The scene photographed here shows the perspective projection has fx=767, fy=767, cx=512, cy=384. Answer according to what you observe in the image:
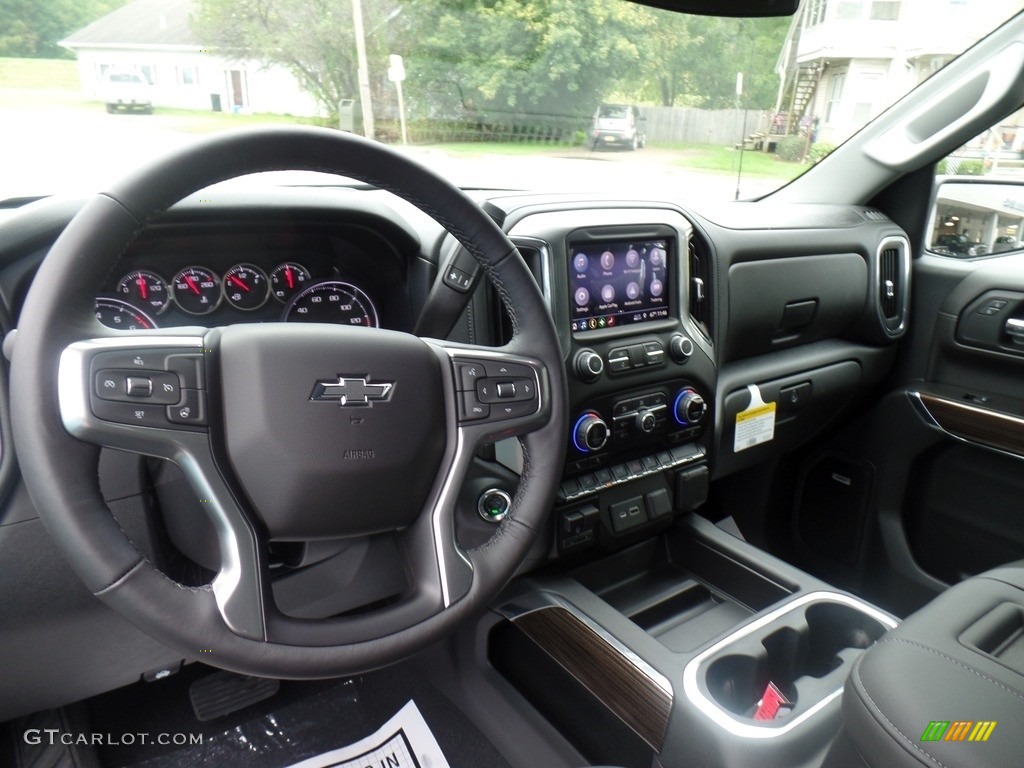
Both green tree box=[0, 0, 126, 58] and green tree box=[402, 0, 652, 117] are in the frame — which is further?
green tree box=[402, 0, 652, 117]

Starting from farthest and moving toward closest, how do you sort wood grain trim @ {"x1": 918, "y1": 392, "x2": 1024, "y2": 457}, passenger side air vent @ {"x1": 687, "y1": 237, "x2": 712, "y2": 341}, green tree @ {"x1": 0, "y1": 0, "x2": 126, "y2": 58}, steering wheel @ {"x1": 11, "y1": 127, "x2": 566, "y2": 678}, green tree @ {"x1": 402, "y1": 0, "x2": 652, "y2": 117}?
1. wood grain trim @ {"x1": 918, "y1": 392, "x2": 1024, "y2": 457}
2. passenger side air vent @ {"x1": 687, "y1": 237, "x2": 712, "y2": 341}
3. green tree @ {"x1": 402, "y1": 0, "x2": 652, "y2": 117}
4. green tree @ {"x1": 0, "y1": 0, "x2": 126, "y2": 58}
5. steering wheel @ {"x1": 11, "y1": 127, "x2": 566, "y2": 678}

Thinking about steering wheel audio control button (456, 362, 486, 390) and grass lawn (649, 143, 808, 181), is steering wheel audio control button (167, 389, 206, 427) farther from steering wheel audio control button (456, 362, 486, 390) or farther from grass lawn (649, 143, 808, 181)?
grass lawn (649, 143, 808, 181)

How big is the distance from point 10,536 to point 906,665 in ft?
4.18

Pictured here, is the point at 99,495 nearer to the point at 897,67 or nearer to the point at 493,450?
the point at 493,450

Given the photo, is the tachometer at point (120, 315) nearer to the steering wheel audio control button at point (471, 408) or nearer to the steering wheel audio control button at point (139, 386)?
the steering wheel audio control button at point (139, 386)

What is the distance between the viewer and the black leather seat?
3.11 feet

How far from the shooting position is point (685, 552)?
1.74 metres

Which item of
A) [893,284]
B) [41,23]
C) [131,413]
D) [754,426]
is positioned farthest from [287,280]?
[893,284]

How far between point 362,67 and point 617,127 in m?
0.62

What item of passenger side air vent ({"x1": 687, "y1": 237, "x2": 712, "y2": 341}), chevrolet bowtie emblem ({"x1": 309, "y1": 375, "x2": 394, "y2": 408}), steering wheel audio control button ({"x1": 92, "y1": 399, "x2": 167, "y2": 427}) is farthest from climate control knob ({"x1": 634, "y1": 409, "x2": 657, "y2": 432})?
steering wheel audio control button ({"x1": 92, "y1": 399, "x2": 167, "y2": 427})

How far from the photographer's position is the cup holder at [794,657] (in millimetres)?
1324

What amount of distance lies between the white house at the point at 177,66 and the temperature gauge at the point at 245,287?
0.26m

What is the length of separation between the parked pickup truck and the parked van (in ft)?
3.01

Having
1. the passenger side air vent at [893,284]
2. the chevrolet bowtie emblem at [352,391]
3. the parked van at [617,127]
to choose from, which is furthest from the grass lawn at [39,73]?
the passenger side air vent at [893,284]
